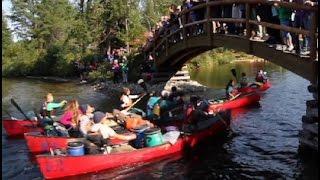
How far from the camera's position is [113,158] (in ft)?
45.9

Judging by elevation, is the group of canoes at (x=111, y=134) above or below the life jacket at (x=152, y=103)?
below

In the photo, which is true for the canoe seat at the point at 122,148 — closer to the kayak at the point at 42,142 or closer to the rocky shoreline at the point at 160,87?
the kayak at the point at 42,142

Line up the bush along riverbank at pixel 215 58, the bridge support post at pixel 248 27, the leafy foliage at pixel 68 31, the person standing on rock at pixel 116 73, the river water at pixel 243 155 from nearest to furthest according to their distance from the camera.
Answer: the river water at pixel 243 155 → the bridge support post at pixel 248 27 → the person standing on rock at pixel 116 73 → the leafy foliage at pixel 68 31 → the bush along riverbank at pixel 215 58

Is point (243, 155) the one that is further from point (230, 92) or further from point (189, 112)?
point (230, 92)

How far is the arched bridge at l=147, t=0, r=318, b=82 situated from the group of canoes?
259 centimetres

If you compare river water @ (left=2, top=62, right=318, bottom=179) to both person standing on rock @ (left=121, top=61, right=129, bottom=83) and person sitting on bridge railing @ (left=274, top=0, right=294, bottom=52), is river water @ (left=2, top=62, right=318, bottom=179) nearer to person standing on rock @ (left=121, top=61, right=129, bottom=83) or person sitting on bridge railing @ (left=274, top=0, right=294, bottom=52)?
person sitting on bridge railing @ (left=274, top=0, right=294, bottom=52)

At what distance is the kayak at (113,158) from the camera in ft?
42.8

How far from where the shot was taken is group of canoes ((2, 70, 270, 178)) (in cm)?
1348

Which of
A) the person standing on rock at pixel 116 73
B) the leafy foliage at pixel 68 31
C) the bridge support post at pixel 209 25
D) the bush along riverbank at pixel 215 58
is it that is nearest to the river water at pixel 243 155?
the bridge support post at pixel 209 25

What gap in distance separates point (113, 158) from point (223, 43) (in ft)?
21.0

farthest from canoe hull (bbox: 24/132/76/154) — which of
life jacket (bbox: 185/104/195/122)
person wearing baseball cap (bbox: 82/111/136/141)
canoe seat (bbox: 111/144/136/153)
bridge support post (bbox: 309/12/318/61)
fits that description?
bridge support post (bbox: 309/12/318/61)

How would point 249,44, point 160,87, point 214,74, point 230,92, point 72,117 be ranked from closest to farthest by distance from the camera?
point 249,44 < point 72,117 < point 230,92 < point 160,87 < point 214,74

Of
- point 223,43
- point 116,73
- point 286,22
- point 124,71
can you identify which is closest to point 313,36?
point 286,22

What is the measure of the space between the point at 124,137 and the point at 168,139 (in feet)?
4.66
